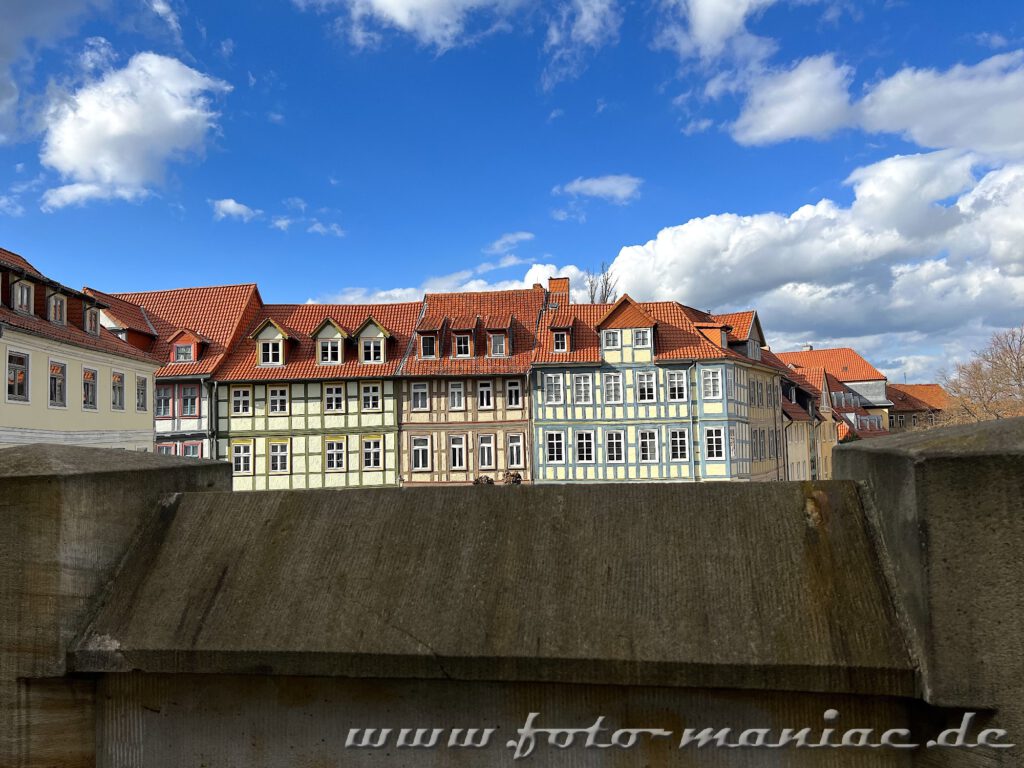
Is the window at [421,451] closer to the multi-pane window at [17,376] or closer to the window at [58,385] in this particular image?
the window at [58,385]

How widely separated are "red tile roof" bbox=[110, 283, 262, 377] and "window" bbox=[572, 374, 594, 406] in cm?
1483

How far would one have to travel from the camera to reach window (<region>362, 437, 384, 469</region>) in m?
28.7

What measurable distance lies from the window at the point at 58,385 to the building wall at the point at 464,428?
38.9 ft

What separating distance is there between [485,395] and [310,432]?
741 cm

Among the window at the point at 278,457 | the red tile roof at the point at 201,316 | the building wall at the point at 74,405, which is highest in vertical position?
the red tile roof at the point at 201,316

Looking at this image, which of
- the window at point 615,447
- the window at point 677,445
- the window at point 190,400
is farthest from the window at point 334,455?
the window at point 677,445

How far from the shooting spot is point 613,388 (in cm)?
2773

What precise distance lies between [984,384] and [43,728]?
40421 mm

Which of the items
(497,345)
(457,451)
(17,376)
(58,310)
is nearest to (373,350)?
(497,345)

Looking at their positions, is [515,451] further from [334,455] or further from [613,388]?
[334,455]

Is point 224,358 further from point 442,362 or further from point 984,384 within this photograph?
→ point 984,384

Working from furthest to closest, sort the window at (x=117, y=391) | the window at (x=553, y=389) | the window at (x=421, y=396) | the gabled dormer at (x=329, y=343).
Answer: the gabled dormer at (x=329, y=343), the window at (x=421, y=396), the window at (x=553, y=389), the window at (x=117, y=391)

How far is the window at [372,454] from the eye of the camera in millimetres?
28719

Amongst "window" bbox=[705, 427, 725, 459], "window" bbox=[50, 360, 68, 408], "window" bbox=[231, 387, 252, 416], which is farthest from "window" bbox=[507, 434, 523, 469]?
"window" bbox=[50, 360, 68, 408]
